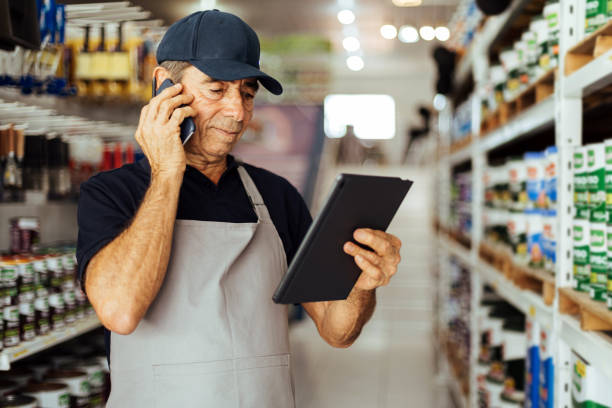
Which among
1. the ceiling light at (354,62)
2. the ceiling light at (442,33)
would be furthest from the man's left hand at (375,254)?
the ceiling light at (354,62)

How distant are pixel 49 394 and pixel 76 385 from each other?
0.15 m

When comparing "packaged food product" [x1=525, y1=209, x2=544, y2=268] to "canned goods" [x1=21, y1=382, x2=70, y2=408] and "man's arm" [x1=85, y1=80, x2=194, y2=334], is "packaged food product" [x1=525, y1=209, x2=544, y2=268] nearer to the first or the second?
"man's arm" [x1=85, y1=80, x2=194, y2=334]

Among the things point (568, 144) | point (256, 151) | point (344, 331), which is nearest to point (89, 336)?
point (344, 331)

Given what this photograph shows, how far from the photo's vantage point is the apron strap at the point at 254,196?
1723mm

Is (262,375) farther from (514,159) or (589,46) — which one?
(514,159)

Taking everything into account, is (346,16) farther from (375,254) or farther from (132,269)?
(132,269)

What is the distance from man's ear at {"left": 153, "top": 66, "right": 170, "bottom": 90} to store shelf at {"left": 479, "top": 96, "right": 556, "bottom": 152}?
124 centimetres

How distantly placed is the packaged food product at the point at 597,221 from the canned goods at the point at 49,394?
1.87 m

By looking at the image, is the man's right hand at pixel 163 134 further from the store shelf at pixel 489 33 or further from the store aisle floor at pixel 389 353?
the store aisle floor at pixel 389 353

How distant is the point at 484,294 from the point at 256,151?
5431 mm

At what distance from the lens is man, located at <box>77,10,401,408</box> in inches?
55.1

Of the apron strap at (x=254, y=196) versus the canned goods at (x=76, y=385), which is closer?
the apron strap at (x=254, y=196)

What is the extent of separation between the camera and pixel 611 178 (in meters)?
1.62

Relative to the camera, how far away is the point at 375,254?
1489 millimetres
